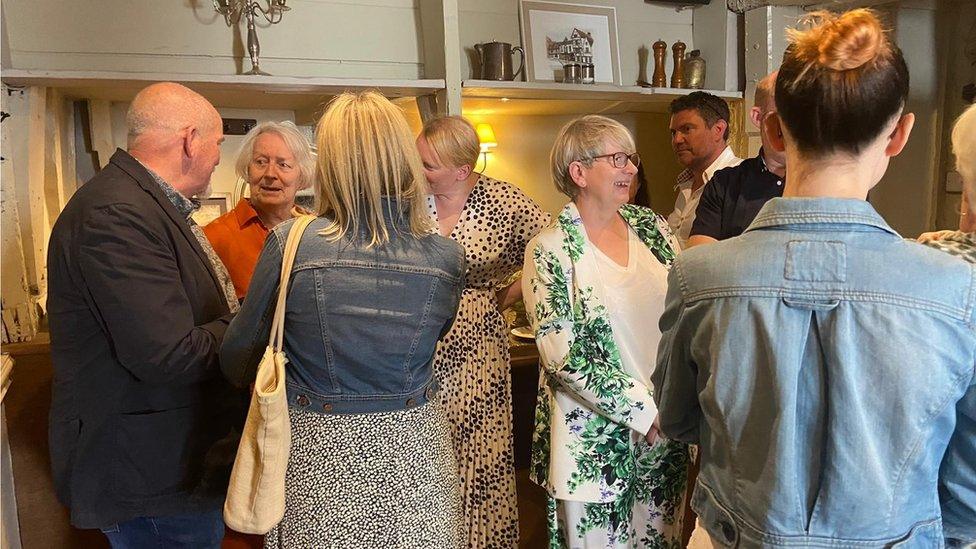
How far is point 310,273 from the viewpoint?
1.30m

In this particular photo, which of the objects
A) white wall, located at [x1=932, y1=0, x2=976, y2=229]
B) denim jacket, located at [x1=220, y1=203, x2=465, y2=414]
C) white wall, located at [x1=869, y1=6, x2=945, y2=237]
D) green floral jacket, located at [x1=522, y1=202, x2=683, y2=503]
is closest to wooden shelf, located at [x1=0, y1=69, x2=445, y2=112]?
green floral jacket, located at [x1=522, y1=202, x2=683, y2=503]

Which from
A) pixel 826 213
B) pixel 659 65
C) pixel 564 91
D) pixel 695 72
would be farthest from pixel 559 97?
pixel 826 213

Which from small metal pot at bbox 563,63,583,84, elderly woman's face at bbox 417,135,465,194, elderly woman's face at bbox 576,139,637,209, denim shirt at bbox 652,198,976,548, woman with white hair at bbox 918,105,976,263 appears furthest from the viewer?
small metal pot at bbox 563,63,583,84

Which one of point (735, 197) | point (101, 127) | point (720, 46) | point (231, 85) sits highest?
point (720, 46)

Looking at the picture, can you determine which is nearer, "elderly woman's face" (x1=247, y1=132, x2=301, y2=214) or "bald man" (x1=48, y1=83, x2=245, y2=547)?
"bald man" (x1=48, y1=83, x2=245, y2=547)

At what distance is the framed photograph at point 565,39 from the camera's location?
3113mm

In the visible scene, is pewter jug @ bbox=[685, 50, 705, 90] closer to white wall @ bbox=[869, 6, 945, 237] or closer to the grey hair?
white wall @ bbox=[869, 6, 945, 237]

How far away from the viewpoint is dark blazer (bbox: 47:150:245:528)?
4.49 ft

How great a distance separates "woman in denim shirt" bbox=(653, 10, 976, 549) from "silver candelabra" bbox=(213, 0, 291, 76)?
87.6 inches

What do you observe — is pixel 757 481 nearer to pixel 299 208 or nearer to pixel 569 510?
pixel 569 510

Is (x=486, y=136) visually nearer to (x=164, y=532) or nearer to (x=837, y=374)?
(x=164, y=532)

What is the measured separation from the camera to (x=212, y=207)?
2902 mm

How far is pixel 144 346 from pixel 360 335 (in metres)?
0.45

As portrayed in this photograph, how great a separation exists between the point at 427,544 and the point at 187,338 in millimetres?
677
